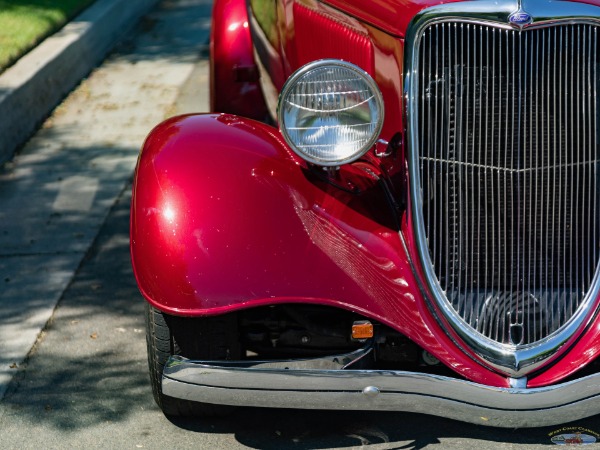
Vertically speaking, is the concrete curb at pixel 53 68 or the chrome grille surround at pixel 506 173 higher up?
the chrome grille surround at pixel 506 173

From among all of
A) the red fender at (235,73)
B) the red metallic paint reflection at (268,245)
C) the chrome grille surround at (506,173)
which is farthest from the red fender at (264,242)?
the red fender at (235,73)

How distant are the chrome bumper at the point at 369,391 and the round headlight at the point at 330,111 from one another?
68 cm

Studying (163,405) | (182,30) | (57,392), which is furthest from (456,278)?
(182,30)

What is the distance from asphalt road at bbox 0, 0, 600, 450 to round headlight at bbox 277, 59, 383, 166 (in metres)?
1.00

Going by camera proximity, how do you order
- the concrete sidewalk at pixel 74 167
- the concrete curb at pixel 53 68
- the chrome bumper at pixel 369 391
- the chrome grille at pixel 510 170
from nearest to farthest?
the chrome bumper at pixel 369 391 < the chrome grille at pixel 510 170 < the concrete sidewalk at pixel 74 167 < the concrete curb at pixel 53 68

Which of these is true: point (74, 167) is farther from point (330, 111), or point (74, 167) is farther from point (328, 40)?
point (330, 111)

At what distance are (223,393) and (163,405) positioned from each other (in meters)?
0.54

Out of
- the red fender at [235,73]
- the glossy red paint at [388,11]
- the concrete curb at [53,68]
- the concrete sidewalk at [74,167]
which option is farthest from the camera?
the concrete curb at [53,68]

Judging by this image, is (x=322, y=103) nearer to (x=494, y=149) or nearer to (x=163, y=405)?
(x=494, y=149)

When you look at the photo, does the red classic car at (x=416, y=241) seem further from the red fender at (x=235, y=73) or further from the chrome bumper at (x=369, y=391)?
the red fender at (x=235, y=73)

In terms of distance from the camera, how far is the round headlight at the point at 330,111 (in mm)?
3250

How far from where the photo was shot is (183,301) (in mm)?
3193

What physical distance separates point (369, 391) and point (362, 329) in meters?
0.21

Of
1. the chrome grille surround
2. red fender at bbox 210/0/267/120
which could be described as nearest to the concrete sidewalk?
red fender at bbox 210/0/267/120
